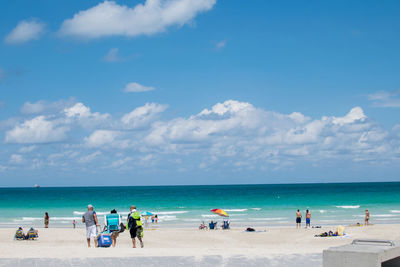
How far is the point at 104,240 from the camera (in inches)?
608

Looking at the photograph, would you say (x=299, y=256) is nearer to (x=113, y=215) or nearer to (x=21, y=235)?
(x=113, y=215)

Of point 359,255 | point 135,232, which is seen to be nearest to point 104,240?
point 135,232

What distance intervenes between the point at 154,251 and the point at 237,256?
234 centimetres

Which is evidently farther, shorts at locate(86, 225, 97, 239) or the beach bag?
the beach bag

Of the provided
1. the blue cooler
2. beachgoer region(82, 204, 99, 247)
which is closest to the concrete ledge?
beachgoer region(82, 204, 99, 247)

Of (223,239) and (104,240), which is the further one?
(223,239)

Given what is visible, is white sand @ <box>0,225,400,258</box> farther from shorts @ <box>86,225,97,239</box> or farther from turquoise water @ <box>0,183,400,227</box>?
turquoise water @ <box>0,183,400,227</box>

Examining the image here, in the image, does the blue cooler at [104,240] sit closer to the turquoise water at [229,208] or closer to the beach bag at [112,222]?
the beach bag at [112,222]

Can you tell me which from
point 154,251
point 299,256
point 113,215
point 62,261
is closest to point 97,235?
point 113,215

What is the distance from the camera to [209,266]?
10289 millimetres

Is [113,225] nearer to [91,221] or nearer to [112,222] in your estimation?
[112,222]

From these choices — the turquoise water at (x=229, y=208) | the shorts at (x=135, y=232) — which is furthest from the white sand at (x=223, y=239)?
the turquoise water at (x=229, y=208)

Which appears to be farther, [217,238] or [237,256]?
[217,238]

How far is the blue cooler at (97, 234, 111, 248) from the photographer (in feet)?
50.5
